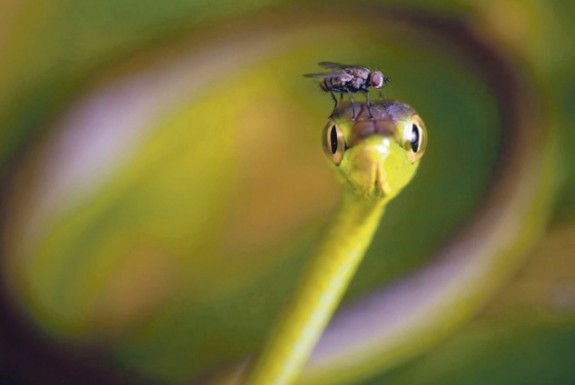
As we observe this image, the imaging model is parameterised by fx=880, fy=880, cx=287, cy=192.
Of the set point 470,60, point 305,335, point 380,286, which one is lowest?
point 305,335

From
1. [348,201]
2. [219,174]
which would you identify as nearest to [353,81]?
[348,201]

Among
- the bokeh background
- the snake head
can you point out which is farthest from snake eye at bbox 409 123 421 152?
the bokeh background

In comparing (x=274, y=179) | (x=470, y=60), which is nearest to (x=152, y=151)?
(x=274, y=179)

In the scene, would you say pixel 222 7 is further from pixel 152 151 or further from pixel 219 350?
pixel 219 350

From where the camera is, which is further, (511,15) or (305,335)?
(511,15)

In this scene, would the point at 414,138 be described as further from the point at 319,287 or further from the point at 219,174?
the point at 219,174

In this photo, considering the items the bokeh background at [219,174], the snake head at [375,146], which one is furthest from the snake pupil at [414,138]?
the bokeh background at [219,174]

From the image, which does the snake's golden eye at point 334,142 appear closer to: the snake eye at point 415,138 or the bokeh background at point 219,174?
the snake eye at point 415,138
